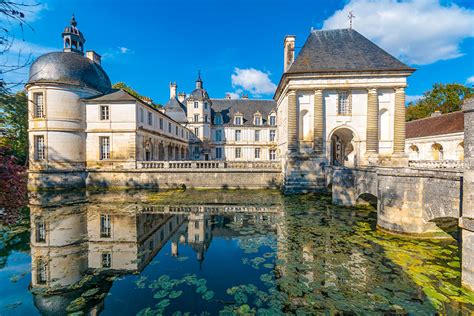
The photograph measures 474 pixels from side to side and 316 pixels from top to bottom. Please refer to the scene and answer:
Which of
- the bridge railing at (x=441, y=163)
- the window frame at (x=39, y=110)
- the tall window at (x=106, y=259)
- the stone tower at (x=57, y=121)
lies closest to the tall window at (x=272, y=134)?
the bridge railing at (x=441, y=163)

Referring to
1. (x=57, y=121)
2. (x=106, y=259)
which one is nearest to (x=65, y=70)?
(x=57, y=121)

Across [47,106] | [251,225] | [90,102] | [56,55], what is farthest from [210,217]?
[56,55]

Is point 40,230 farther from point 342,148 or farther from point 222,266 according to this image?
point 342,148

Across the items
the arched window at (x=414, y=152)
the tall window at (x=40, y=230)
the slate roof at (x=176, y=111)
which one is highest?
the slate roof at (x=176, y=111)

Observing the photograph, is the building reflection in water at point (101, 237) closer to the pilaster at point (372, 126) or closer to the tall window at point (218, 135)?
the pilaster at point (372, 126)

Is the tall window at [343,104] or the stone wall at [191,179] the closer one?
the tall window at [343,104]

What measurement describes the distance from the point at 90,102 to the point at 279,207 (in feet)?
51.7

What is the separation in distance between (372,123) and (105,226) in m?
16.2

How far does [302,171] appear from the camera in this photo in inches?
561

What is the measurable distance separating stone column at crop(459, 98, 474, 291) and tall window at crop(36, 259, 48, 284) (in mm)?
8648

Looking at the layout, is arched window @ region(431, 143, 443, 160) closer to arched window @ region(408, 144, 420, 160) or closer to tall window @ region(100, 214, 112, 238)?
arched window @ region(408, 144, 420, 160)

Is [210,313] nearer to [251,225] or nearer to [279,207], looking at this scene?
[251,225]

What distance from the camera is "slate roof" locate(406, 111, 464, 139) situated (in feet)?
66.0

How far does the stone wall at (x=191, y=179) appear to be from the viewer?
16.0 metres
